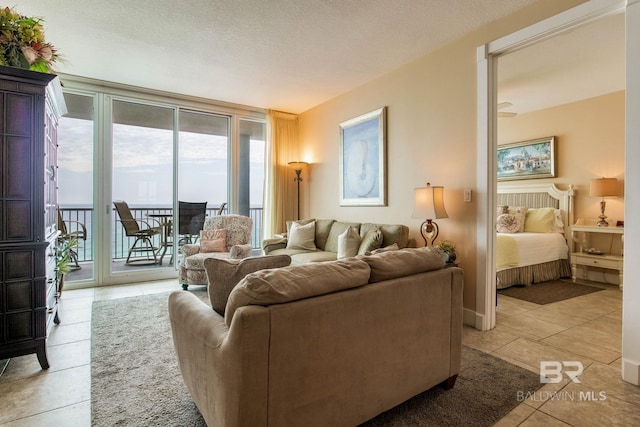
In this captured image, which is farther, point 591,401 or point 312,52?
point 312,52

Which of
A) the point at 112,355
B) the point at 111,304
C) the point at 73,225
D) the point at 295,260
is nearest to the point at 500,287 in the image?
the point at 295,260

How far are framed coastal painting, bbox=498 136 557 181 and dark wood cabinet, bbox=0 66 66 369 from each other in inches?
247

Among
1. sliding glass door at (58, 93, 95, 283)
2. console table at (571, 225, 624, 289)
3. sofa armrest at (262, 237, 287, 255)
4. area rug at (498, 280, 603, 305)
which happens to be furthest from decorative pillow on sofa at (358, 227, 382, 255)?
sliding glass door at (58, 93, 95, 283)

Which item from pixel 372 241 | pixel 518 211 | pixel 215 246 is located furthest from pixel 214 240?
pixel 518 211

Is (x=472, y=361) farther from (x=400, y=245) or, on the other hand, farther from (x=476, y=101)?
(x=476, y=101)

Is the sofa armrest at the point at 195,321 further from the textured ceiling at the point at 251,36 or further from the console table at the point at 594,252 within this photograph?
the console table at the point at 594,252

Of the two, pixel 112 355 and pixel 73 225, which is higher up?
pixel 73 225

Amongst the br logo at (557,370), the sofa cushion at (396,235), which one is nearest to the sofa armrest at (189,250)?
the sofa cushion at (396,235)

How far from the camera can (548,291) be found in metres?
4.15

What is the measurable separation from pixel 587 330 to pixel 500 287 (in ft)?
4.35

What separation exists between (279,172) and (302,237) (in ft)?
5.04

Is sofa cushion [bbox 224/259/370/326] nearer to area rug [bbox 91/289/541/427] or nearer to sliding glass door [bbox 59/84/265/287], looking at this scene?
area rug [bbox 91/289/541/427]

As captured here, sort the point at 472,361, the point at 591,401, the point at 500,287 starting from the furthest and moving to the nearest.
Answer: the point at 500,287 < the point at 472,361 < the point at 591,401

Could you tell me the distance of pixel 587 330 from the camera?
285cm
